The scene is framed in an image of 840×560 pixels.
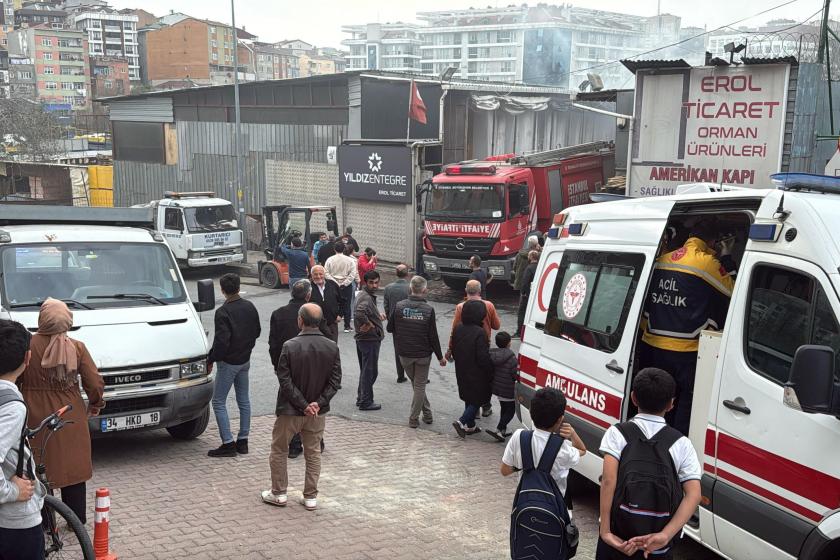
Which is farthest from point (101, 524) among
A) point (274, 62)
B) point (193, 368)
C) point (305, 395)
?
point (274, 62)

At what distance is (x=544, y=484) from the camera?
14.1ft

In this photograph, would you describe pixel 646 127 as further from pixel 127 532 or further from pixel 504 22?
pixel 504 22

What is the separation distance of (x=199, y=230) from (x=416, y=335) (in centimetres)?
1482

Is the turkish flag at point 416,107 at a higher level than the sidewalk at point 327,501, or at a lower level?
higher

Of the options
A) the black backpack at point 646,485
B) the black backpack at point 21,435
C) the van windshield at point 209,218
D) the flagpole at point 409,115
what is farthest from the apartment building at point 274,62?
the black backpack at point 646,485

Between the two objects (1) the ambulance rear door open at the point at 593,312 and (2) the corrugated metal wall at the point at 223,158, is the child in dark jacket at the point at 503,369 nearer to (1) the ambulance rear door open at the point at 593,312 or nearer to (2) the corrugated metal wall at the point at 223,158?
(1) the ambulance rear door open at the point at 593,312

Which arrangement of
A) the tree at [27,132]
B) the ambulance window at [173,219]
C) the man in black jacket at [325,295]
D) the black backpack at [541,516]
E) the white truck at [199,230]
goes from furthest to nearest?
the tree at [27,132]
the ambulance window at [173,219]
the white truck at [199,230]
the man in black jacket at [325,295]
the black backpack at [541,516]

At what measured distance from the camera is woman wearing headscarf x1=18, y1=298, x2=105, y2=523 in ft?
18.5

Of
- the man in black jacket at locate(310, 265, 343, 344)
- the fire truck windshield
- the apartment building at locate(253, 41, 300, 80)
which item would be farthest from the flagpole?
the apartment building at locate(253, 41, 300, 80)

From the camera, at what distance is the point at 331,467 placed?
25.8 feet

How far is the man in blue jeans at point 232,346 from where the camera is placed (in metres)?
7.61

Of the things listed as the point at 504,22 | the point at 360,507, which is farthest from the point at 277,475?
the point at 504,22

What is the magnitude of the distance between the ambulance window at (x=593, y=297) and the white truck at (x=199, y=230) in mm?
16790

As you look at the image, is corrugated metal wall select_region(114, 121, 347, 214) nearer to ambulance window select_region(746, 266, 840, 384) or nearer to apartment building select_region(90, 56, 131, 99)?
ambulance window select_region(746, 266, 840, 384)
